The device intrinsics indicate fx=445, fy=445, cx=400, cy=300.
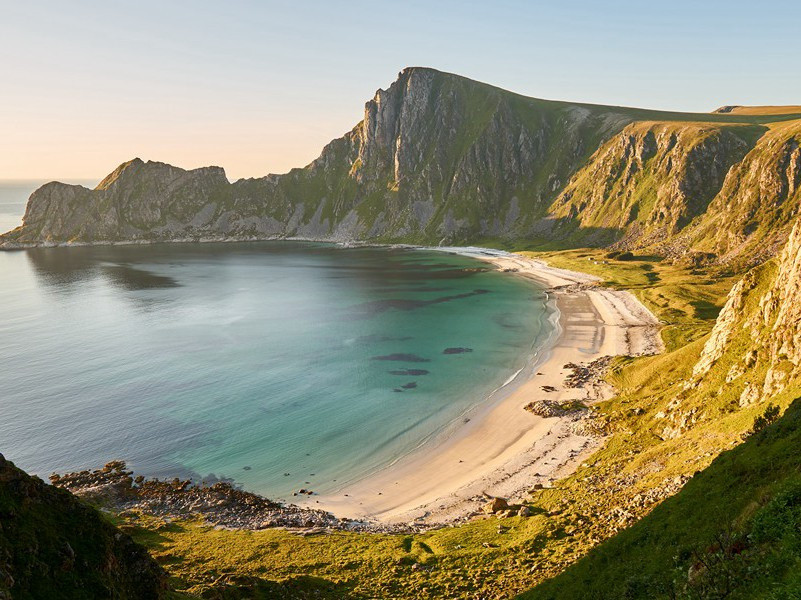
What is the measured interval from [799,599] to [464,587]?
2456 cm

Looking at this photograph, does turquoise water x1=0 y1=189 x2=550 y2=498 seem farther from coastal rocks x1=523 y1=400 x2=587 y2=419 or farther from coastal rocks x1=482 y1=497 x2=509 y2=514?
coastal rocks x1=482 y1=497 x2=509 y2=514

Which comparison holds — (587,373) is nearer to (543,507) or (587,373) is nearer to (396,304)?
(543,507)

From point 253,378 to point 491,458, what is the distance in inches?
2145

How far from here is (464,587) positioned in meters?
31.9

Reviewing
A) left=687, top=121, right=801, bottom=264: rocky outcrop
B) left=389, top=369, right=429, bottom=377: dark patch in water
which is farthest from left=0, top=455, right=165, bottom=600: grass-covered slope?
left=687, top=121, right=801, bottom=264: rocky outcrop

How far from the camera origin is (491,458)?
60188mm

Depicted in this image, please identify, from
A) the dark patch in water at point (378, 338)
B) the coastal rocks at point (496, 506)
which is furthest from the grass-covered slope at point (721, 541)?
the dark patch in water at point (378, 338)

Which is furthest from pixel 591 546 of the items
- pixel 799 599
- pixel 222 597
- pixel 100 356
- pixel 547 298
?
pixel 547 298

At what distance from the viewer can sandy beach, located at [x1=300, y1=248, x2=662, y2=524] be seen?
166ft

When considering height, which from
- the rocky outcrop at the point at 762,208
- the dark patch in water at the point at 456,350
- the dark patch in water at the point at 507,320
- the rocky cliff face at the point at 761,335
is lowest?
the dark patch in water at the point at 456,350

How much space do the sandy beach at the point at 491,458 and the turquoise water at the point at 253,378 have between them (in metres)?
3.60

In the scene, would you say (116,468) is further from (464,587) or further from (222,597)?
(464,587)

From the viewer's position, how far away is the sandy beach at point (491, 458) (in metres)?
50.5

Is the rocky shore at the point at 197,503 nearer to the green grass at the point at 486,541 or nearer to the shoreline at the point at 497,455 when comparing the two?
the shoreline at the point at 497,455
